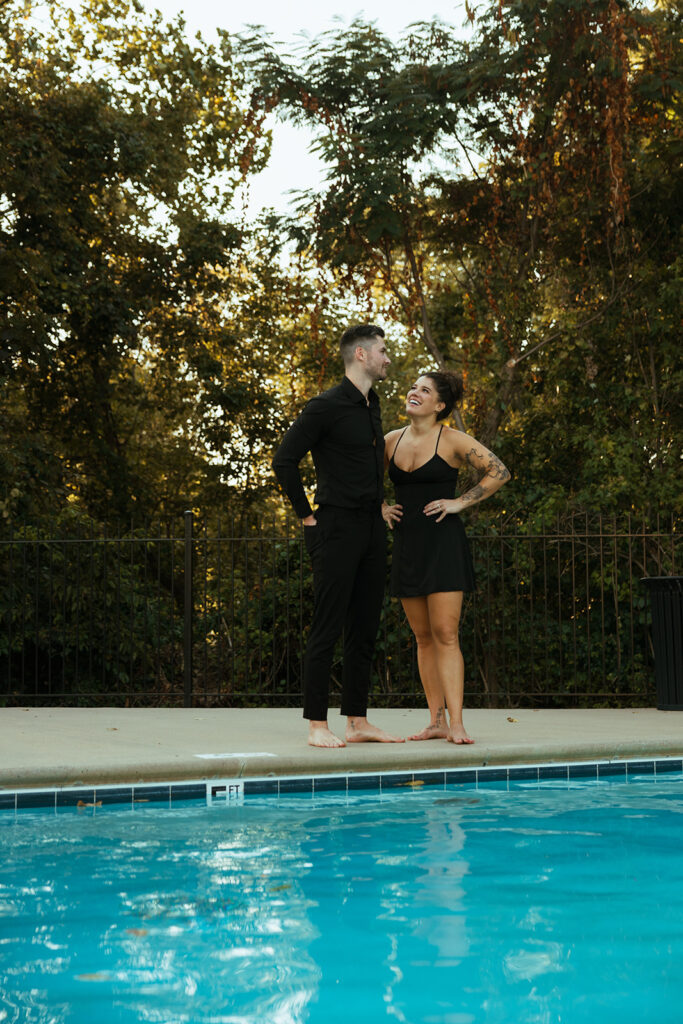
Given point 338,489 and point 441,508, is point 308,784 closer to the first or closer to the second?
point 338,489

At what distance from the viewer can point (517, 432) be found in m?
14.0

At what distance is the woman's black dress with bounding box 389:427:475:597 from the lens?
243 inches

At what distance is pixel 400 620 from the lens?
10016 millimetres

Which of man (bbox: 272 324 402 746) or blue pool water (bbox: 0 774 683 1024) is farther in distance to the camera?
man (bbox: 272 324 402 746)

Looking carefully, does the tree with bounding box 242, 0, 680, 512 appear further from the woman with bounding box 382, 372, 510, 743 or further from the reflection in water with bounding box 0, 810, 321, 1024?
the reflection in water with bounding box 0, 810, 321, 1024

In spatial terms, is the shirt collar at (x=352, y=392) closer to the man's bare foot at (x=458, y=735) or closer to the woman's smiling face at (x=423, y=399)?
the woman's smiling face at (x=423, y=399)

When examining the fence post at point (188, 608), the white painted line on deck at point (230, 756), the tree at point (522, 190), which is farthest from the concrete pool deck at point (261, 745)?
the tree at point (522, 190)

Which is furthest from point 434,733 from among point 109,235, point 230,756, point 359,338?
point 109,235

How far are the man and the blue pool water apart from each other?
100cm

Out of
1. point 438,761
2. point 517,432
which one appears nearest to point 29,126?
point 517,432

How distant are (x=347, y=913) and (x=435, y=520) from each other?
301cm

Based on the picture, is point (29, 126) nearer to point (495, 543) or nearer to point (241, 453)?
point (241, 453)

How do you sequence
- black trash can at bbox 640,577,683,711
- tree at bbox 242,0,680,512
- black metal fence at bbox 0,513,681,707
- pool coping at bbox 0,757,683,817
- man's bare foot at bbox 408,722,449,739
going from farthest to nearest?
tree at bbox 242,0,680,512 < black metal fence at bbox 0,513,681,707 < black trash can at bbox 640,577,683,711 < man's bare foot at bbox 408,722,449,739 < pool coping at bbox 0,757,683,817

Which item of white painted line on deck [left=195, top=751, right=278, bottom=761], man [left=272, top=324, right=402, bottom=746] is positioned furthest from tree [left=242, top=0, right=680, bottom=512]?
white painted line on deck [left=195, top=751, right=278, bottom=761]
